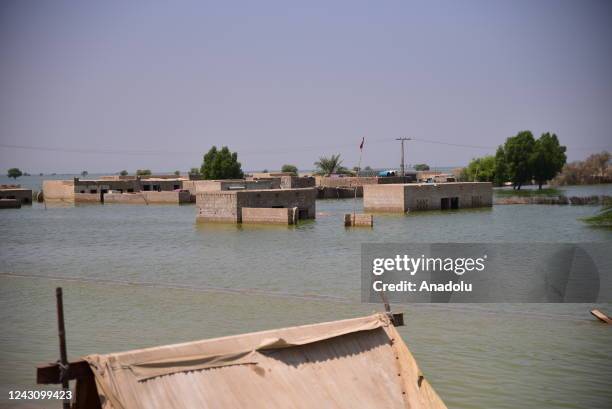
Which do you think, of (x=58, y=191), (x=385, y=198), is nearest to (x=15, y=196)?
(x=58, y=191)

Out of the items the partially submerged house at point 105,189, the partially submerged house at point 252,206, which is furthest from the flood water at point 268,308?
the partially submerged house at point 105,189

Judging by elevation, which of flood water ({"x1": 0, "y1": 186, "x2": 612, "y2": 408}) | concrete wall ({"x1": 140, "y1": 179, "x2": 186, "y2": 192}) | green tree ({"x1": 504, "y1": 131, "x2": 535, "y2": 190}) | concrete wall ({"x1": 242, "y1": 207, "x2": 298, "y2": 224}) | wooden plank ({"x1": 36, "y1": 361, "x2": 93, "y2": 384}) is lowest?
flood water ({"x1": 0, "y1": 186, "x2": 612, "y2": 408})

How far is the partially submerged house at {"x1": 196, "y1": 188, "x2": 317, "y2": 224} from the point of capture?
3152cm

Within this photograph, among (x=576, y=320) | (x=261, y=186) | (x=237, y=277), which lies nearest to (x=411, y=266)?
(x=237, y=277)

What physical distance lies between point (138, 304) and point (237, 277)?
4170 mm

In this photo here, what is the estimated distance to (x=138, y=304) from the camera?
14.4m

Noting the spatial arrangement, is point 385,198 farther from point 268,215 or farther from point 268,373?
point 268,373

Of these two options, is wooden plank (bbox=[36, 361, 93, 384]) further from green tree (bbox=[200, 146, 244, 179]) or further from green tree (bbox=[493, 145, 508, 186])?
green tree (bbox=[493, 145, 508, 186])

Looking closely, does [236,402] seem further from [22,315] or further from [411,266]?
[411,266]

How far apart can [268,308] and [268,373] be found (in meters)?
7.56

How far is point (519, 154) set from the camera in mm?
64812

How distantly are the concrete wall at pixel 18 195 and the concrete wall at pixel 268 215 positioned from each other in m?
28.9

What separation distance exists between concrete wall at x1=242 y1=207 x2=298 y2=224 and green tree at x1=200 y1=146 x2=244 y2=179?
3052cm

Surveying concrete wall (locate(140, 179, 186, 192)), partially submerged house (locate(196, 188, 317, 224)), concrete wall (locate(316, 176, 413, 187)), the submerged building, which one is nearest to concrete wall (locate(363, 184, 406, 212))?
the submerged building
